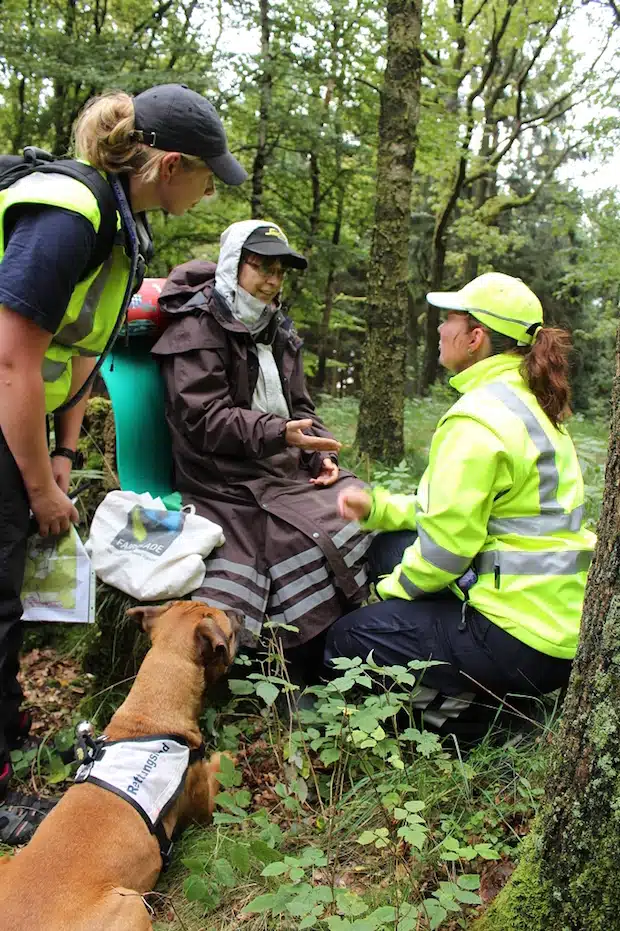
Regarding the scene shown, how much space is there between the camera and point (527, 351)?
2906mm

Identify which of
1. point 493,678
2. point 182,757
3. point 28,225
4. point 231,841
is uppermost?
point 28,225

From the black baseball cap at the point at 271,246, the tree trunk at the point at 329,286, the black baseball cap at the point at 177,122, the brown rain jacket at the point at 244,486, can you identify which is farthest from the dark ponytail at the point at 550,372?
the tree trunk at the point at 329,286

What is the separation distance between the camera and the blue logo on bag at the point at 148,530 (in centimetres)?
324

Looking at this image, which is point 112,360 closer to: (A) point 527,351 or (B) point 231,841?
(A) point 527,351

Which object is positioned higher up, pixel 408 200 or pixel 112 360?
pixel 408 200

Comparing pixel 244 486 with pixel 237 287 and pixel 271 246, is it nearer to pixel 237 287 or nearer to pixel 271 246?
pixel 237 287

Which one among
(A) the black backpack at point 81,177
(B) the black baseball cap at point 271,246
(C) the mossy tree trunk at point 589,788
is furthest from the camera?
(B) the black baseball cap at point 271,246

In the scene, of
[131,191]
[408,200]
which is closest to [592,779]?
[131,191]

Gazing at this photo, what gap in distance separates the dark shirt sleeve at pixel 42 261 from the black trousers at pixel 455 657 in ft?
5.93

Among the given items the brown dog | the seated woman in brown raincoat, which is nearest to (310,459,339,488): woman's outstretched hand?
the seated woman in brown raincoat

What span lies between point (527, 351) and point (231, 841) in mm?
2289

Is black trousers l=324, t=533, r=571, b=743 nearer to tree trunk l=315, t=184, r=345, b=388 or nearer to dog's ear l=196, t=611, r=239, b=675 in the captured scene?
dog's ear l=196, t=611, r=239, b=675

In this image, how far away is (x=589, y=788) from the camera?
61.7 inches

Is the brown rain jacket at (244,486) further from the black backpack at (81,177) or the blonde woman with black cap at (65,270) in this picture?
the black backpack at (81,177)
